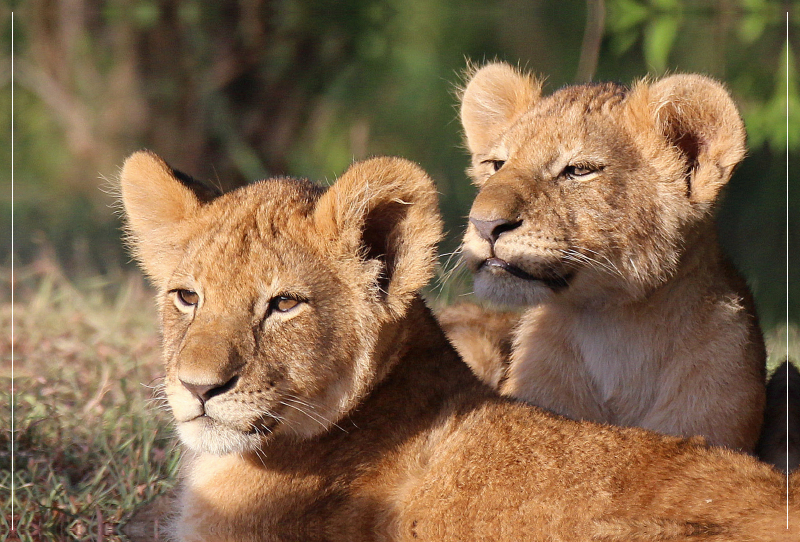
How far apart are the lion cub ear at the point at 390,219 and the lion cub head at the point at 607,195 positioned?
61 centimetres

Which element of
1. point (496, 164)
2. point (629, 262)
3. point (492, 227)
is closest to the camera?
point (492, 227)

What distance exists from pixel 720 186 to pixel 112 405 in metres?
2.49

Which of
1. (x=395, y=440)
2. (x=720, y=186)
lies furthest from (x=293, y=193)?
(x=720, y=186)

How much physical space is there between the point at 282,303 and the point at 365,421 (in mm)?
396

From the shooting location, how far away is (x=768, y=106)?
20.8ft

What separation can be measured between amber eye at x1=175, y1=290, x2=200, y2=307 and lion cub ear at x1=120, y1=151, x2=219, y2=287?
0.21m

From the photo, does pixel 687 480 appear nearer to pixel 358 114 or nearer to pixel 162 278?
pixel 162 278

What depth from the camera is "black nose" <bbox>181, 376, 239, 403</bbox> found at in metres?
2.51

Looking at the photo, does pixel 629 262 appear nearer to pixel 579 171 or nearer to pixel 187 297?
pixel 579 171

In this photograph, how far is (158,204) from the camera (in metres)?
3.08

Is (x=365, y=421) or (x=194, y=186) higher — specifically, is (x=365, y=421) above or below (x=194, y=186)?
below

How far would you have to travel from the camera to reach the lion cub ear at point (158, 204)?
3025 mm

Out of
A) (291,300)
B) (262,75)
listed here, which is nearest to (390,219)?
(291,300)

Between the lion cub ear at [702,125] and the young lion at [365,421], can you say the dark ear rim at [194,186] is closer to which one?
the young lion at [365,421]
